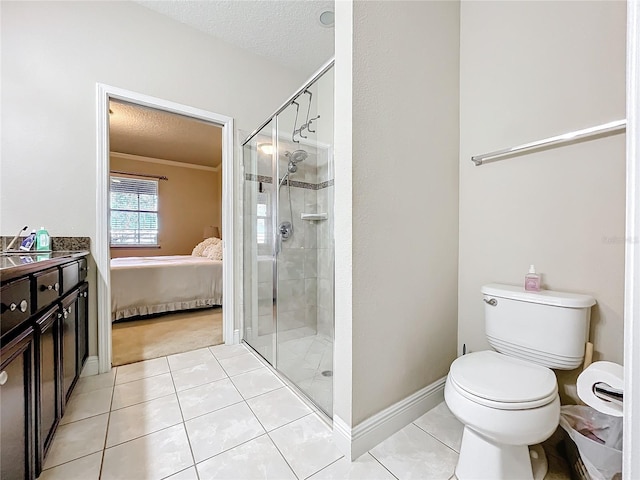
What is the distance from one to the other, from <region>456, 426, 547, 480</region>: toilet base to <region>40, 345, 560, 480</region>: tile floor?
0.33 ft

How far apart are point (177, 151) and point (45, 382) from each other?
4.90 meters

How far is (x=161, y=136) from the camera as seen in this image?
14.4 ft

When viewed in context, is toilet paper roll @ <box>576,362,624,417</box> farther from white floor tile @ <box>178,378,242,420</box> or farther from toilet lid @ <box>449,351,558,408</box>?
white floor tile @ <box>178,378,242,420</box>

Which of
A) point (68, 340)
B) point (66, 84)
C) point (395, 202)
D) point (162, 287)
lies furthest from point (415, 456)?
point (162, 287)

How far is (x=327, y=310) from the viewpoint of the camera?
1.88 m

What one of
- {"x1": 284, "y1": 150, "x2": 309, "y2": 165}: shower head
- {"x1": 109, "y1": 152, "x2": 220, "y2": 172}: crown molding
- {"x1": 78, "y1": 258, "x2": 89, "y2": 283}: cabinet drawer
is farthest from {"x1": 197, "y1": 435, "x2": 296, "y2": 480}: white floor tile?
{"x1": 109, "y1": 152, "x2": 220, "y2": 172}: crown molding

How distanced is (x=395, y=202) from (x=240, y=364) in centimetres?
166

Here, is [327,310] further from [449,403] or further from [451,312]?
[449,403]

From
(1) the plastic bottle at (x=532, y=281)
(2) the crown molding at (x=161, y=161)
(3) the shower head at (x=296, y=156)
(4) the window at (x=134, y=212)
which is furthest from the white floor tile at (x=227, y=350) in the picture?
(2) the crown molding at (x=161, y=161)

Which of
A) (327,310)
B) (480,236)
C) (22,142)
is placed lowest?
(327,310)

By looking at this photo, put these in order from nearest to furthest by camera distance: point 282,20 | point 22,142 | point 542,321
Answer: point 542,321
point 22,142
point 282,20

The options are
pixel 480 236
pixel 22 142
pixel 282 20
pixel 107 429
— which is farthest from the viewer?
pixel 282 20

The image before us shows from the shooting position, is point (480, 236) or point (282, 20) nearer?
point (480, 236)

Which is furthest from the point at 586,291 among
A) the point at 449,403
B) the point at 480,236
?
the point at 449,403
